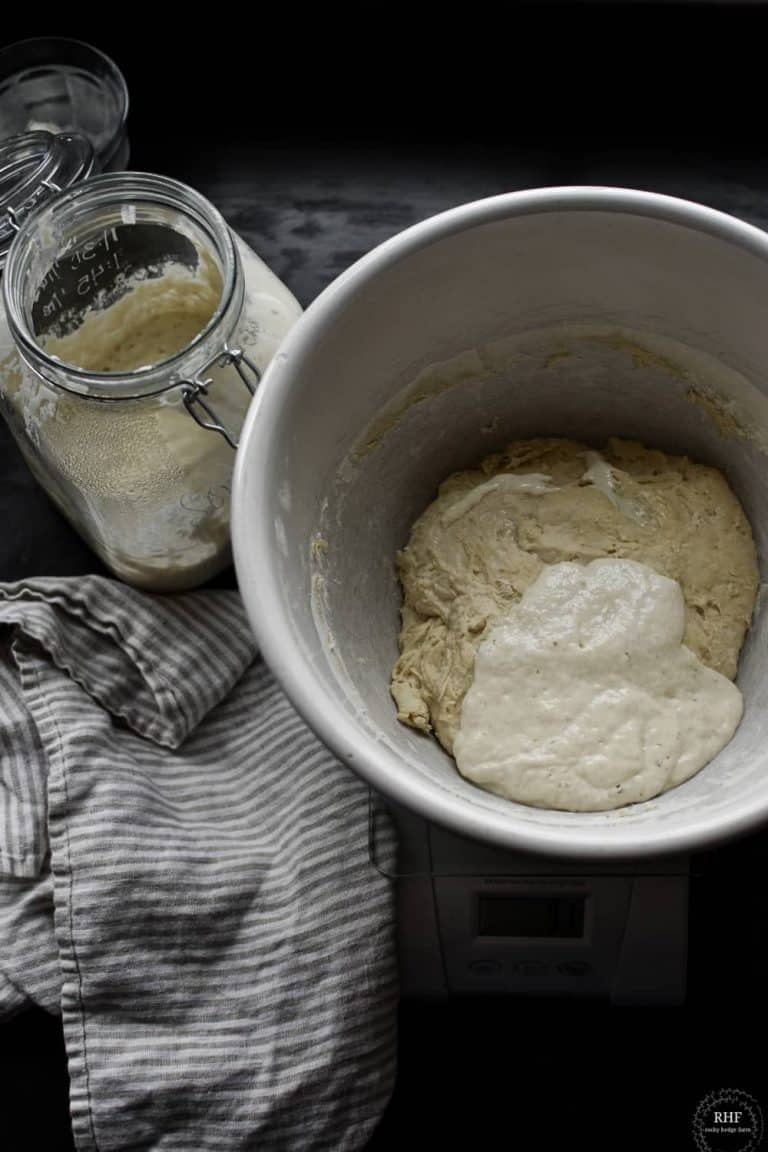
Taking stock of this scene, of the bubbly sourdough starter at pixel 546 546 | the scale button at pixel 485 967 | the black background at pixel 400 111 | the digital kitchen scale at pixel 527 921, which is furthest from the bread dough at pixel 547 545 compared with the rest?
the black background at pixel 400 111

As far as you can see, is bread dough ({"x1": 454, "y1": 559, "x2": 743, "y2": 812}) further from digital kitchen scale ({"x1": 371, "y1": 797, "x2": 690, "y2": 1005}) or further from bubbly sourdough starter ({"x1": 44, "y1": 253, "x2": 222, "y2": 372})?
bubbly sourdough starter ({"x1": 44, "y1": 253, "x2": 222, "y2": 372})

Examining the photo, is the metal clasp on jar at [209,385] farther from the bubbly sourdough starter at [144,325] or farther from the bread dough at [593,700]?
the bread dough at [593,700]

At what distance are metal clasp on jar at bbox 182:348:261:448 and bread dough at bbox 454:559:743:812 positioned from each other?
0.29 meters

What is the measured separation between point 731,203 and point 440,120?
1.19 ft

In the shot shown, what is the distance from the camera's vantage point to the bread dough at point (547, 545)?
102 cm

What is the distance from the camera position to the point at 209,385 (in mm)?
996

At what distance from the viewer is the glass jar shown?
0.98 meters

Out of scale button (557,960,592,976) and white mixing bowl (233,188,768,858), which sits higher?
white mixing bowl (233,188,768,858)

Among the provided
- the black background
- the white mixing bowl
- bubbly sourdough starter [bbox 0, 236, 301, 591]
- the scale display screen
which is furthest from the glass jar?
the scale display screen

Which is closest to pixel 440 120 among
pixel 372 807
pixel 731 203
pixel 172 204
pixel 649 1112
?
pixel 731 203

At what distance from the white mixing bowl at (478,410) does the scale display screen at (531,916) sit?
0.49 feet

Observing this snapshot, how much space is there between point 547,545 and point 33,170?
0.60 m

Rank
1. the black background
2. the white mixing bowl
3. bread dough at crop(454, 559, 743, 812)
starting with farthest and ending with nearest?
1. the black background
2. bread dough at crop(454, 559, 743, 812)
3. the white mixing bowl

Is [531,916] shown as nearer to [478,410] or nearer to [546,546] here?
[546,546]
